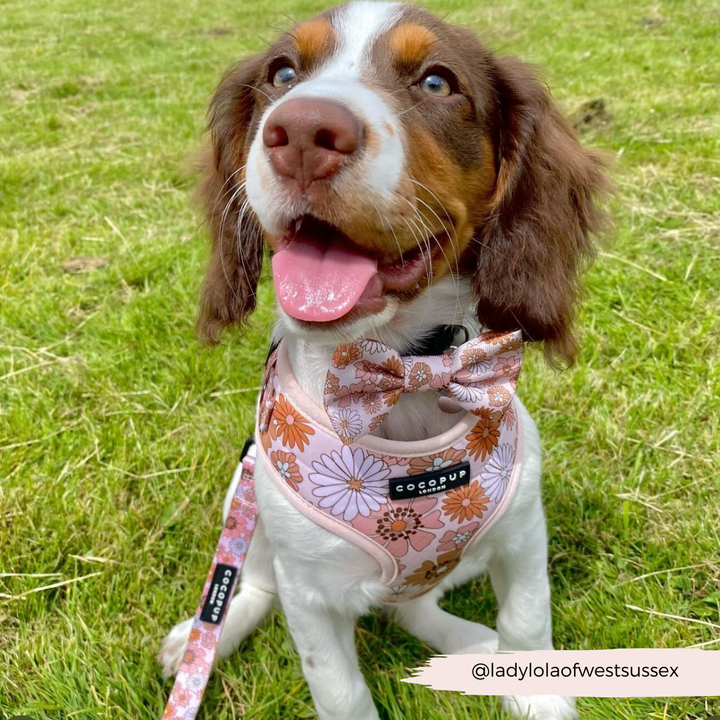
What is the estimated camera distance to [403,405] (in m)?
1.96

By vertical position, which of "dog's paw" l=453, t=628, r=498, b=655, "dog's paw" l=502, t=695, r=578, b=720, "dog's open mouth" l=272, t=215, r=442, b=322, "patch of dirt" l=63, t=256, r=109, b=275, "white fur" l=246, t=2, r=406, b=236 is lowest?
"patch of dirt" l=63, t=256, r=109, b=275

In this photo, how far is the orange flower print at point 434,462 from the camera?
1821mm

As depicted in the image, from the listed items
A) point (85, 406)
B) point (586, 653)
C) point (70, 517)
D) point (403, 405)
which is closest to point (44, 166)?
point (85, 406)

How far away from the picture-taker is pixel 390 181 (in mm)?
1530

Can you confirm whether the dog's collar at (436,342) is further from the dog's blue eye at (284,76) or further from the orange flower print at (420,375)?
the dog's blue eye at (284,76)

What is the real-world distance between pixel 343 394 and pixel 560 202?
0.86m

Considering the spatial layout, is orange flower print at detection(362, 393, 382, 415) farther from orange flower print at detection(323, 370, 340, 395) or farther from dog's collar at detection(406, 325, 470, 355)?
dog's collar at detection(406, 325, 470, 355)

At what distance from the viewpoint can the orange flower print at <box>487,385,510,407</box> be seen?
1.75 m

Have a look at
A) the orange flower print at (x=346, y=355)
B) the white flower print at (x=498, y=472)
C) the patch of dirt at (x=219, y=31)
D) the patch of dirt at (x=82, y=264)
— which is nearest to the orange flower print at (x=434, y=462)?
the white flower print at (x=498, y=472)

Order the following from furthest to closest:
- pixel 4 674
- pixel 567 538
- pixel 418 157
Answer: pixel 567 538 → pixel 4 674 → pixel 418 157

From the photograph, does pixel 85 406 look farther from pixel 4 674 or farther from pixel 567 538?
pixel 567 538

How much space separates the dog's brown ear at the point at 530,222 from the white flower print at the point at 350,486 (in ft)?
1.78

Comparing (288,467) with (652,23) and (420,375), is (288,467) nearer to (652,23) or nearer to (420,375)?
(420,375)
